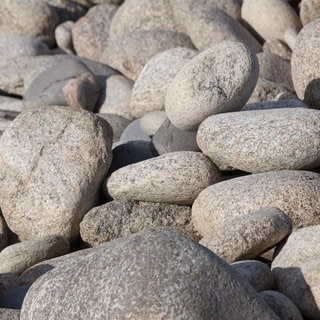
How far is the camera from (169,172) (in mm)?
7461

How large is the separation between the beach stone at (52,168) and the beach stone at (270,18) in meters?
4.06

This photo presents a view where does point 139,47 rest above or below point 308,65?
below

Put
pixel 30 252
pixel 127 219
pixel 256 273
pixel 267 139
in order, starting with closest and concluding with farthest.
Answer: pixel 256 273 → pixel 30 252 → pixel 267 139 → pixel 127 219

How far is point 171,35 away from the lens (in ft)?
37.4

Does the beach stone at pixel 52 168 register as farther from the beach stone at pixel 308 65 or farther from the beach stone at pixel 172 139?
the beach stone at pixel 308 65

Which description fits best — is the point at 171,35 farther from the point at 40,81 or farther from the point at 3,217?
the point at 3,217

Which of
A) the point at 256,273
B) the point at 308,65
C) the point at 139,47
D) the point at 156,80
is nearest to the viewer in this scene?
the point at 256,273

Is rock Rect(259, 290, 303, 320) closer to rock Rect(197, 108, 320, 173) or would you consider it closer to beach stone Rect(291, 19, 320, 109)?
rock Rect(197, 108, 320, 173)

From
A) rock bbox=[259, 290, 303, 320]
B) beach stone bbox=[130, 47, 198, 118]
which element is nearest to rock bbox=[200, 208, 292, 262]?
rock bbox=[259, 290, 303, 320]

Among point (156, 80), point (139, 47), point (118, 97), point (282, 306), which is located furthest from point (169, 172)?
point (139, 47)

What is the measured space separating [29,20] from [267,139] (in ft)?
21.8

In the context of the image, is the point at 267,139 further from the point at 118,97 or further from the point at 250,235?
the point at 118,97

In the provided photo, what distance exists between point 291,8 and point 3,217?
489 centimetres

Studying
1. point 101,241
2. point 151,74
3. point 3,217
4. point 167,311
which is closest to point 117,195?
point 101,241
